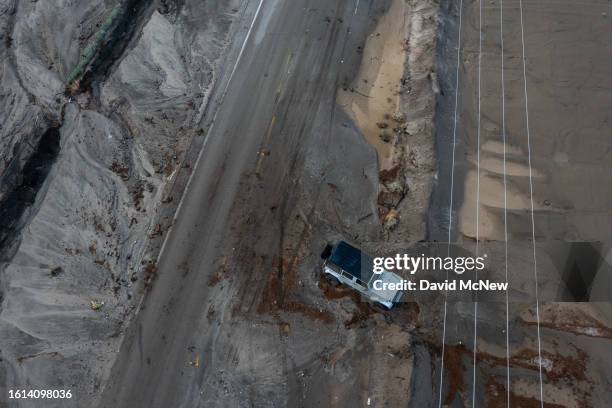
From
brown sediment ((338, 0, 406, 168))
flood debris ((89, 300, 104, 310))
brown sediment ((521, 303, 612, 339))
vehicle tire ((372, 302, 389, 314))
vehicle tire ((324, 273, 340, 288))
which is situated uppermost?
brown sediment ((338, 0, 406, 168))

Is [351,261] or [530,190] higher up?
[530,190]

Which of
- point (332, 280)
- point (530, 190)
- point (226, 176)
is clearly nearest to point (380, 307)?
point (332, 280)

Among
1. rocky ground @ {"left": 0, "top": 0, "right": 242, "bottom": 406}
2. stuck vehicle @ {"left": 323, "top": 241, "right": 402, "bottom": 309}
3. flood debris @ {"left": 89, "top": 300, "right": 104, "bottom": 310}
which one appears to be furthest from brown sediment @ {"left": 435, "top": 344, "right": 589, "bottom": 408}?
flood debris @ {"left": 89, "top": 300, "right": 104, "bottom": 310}

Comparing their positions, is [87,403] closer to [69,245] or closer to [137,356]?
[137,356]

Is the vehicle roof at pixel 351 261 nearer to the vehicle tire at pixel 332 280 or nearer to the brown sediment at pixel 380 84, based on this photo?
the vehicle tire at pixel 332 280

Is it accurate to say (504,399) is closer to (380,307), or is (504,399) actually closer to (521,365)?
(521,365)

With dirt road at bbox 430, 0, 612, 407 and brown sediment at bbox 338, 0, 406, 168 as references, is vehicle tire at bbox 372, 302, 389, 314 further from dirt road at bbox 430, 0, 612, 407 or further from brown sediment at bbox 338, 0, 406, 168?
brown sediment at bbox 338, 0, 406, 168

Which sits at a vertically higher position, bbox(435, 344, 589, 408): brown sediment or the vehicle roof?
the vehicle roof
